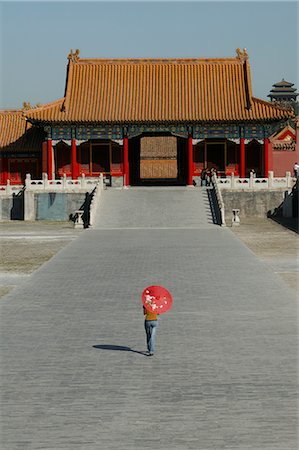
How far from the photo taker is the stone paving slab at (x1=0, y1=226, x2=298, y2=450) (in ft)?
35.3

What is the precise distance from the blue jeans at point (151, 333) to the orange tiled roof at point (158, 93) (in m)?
37.1

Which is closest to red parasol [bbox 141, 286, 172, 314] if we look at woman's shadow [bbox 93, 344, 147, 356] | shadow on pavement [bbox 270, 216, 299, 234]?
woman's shadow [bbox 93, 344, 147, 356]

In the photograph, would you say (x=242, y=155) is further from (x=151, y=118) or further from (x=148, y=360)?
(x=148, y=360)

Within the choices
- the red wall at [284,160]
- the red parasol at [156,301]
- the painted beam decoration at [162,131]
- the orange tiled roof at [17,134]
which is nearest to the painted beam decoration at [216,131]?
the painted beam decoration at [162,131]

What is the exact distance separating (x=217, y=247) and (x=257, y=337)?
15.5 metres

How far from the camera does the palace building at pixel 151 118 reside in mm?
51688

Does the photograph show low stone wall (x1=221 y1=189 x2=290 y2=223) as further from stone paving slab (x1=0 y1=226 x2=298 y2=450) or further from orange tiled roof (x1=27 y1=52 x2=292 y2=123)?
stone paving slab (x1=0 y1=226 x2=298 y2=450)

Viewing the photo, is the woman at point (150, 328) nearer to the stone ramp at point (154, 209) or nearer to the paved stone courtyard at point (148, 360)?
the paved stone courtyard at point (148, 360)

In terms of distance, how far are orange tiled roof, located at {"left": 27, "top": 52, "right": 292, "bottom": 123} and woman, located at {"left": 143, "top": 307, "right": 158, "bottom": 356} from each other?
3710cm

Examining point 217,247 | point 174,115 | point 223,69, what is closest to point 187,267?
point 217,247

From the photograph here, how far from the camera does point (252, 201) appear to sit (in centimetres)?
4622

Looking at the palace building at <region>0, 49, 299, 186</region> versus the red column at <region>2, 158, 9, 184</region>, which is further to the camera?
the red column at <region>2, 158, 9, 184</region>

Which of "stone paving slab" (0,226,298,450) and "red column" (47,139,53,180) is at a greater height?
"red column" (47,139,53,180)

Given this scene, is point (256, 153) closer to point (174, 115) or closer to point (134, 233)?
point (174, 115)
